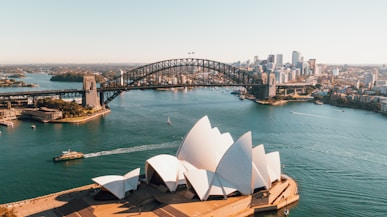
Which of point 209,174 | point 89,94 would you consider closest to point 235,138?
point 209,174

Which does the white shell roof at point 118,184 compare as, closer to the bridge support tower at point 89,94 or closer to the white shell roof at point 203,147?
the white shell roof at point 203,147

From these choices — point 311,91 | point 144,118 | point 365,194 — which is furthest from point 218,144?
point 311,91

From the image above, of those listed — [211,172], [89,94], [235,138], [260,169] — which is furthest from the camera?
[89,94]

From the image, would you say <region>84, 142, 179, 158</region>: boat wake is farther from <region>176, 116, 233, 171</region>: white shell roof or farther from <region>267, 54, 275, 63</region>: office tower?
<region>267, 54, 275, 63</region>: office tower

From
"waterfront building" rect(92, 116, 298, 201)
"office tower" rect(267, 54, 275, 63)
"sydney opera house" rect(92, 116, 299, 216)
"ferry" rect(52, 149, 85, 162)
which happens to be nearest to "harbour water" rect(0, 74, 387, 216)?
"ferry" rect(52, 149, 85, 162)

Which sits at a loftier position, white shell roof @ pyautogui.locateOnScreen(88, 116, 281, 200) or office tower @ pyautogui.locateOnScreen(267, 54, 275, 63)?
office tower @ pyautogui.locateOnScreen(267, 54, 275, 63)

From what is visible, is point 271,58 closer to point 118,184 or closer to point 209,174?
point 209,174

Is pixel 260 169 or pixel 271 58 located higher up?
pixel 271 58

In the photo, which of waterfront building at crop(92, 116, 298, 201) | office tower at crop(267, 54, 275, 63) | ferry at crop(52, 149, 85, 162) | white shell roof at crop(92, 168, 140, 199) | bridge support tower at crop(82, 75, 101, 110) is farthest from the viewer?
office tower at crop(267, 54, 275, 63)
